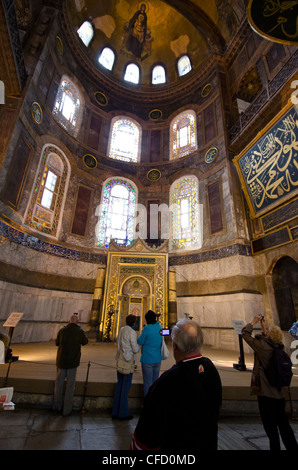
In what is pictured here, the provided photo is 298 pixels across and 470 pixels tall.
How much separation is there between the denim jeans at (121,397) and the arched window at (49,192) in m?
6.82

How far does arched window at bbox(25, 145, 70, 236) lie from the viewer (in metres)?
8.26

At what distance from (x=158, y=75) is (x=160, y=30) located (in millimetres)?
2790

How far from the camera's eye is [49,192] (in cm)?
914

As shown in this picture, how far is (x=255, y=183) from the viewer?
7746 millimetres

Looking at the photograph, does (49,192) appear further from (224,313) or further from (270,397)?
(270,397)

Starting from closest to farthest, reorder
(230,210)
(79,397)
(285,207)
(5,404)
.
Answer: (5,404) → (79,397) → (285,207) → (230,210)

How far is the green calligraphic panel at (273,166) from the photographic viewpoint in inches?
253

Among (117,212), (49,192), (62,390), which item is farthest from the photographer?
(117,212)

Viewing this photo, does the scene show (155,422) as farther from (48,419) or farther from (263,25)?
(263,25)

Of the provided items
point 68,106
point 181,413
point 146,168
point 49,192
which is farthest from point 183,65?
point 181,413

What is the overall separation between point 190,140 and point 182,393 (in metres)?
12.9

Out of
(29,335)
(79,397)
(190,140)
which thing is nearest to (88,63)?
(190,140)
